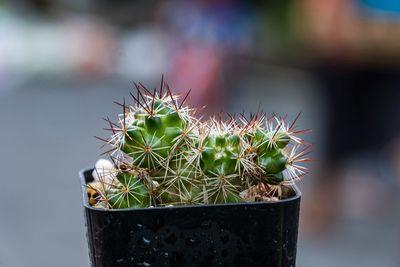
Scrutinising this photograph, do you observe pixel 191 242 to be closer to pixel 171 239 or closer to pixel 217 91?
pixel 171 239

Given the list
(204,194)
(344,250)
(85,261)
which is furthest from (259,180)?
(344,250)

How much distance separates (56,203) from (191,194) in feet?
20.4

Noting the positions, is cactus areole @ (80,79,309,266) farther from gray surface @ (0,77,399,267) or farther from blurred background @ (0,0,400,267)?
blurred background @ (0,0,400,267)

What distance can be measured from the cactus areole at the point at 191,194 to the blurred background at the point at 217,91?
4.69 metres

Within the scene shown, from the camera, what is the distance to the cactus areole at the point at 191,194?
129 cm

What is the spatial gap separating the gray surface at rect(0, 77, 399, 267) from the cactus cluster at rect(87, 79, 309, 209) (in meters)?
4.55

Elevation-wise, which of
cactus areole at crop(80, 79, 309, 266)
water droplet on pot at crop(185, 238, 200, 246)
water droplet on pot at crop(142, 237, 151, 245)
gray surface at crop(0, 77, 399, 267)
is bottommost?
gray surface at crop(0, 77, 399, 267)

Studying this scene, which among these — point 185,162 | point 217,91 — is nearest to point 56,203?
point 217,91

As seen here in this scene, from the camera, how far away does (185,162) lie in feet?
4.42

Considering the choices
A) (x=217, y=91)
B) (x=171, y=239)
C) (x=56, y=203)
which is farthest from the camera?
(x=217, y=91)

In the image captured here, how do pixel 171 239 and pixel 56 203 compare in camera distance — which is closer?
pixel 171 239

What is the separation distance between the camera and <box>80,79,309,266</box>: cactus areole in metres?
1.29

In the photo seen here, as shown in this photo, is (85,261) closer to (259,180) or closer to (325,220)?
(325,220)

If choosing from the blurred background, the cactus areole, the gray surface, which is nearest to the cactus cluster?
the cactus areole
